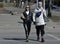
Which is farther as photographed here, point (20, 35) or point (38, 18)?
point (20, 35)

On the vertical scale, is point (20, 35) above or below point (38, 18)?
below

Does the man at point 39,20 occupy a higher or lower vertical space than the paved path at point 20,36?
higher

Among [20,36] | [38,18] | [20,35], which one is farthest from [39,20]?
[20,35]

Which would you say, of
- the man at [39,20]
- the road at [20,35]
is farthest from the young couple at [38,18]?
the road at [20,35]

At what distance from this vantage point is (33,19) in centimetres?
1462

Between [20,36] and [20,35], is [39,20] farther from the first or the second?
[20,35]

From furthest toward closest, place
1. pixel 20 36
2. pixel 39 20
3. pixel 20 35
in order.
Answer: pixel 20 35, pixel 20 36, pixel 39 20

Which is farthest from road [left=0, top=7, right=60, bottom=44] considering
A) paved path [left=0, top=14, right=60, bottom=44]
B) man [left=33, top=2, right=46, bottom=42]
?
man [left=33, top=2, right=46, bottom=42]

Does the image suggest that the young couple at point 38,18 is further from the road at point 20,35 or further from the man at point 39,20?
the road at point 20,35

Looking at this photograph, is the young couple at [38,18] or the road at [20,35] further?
the road at [20,35]

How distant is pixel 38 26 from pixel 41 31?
0.95ft

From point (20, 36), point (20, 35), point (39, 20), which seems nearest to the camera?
point (39, 20)

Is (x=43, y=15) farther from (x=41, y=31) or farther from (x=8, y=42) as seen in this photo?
(x=8, y=42)

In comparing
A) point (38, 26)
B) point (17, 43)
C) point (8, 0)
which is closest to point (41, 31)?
point (38, 26)
